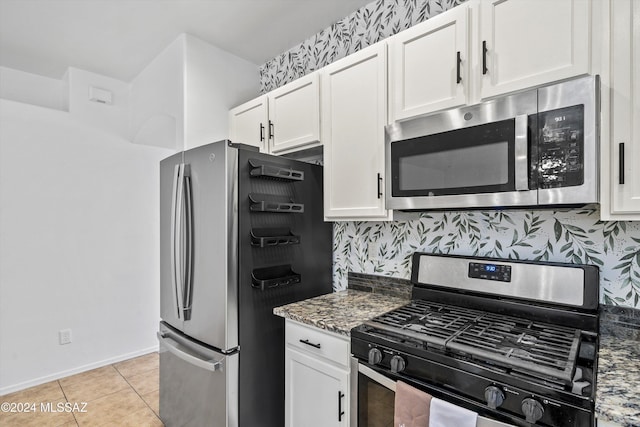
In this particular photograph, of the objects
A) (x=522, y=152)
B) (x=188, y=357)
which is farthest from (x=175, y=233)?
(x=522, y=152)

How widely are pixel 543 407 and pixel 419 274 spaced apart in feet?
3.04

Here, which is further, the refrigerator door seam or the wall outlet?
the wall outlet

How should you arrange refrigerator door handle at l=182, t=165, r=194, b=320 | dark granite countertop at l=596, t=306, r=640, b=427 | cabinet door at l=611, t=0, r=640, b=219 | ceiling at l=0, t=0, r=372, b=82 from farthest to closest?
1. ceiling at l=0, t=0, r=372, b=82
2. refrigerator door handle at l=182, t=165, r=194, b=320
3. cabinet door at l=611, t=0, r=640, b=219
4. dark granite countertop at l=596, t=306, r=640, b=427

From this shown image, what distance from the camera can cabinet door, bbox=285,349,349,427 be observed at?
1.40 meters

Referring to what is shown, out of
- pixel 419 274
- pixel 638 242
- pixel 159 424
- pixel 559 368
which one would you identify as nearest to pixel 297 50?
pixel 419 274

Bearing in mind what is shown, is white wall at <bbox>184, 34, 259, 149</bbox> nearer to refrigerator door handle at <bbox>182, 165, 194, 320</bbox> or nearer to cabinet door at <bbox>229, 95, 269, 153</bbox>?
cabinet door at <bbox>229, 95, 269, 153</bbox>

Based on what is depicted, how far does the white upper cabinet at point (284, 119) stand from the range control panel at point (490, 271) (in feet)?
3.65

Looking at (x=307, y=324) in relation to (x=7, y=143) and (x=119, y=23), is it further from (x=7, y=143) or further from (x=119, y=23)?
(x=7, y=143)

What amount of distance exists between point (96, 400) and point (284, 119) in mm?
2560

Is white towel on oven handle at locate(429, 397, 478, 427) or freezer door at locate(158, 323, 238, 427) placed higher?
white towel on oven handle at locate(429, 397, 478, 427)

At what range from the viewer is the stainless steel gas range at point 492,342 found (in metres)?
0.91

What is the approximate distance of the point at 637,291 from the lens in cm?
127

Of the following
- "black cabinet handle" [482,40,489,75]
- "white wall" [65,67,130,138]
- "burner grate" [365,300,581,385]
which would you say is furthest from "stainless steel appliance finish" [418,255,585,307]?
"white wall" [65,67,130,138]

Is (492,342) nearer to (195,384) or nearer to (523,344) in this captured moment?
(523,344)
